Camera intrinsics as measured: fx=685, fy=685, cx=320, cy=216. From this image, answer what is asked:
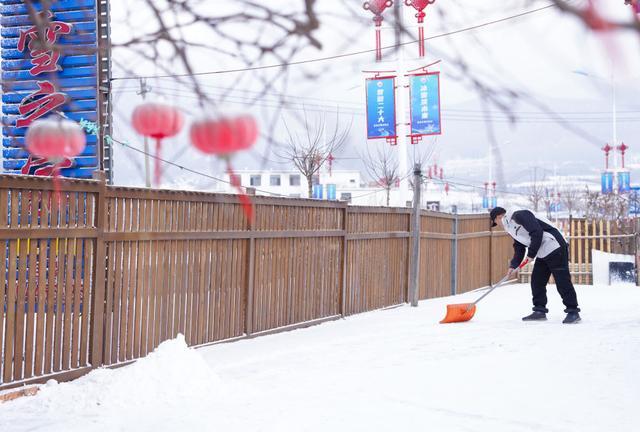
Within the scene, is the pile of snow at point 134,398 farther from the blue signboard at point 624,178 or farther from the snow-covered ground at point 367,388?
the blue signboard at point 624,178

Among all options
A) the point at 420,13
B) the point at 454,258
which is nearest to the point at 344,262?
the point at 454,258

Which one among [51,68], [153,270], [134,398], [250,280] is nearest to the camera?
Result: [51,68]

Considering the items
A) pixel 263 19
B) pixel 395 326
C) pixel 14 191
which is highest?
pixel 263 19

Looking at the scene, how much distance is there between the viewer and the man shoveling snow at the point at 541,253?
24.7 feet

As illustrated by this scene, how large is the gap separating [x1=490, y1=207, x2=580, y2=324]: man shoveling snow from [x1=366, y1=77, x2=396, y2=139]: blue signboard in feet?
18.9

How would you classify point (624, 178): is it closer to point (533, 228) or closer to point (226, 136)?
point (226, 136)

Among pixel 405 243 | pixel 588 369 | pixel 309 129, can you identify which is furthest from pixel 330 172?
pixel 405 243

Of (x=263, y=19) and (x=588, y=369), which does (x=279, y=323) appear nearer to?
(x=588, y=369)

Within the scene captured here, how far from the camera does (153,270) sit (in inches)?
233

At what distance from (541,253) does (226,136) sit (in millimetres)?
7268

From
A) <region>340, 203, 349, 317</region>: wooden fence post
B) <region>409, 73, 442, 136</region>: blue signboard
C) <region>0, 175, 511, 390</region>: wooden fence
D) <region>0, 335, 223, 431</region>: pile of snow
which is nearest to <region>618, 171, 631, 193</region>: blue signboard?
<region>409, 73, 442, 136</region>: blue signboard

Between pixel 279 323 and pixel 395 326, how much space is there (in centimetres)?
138

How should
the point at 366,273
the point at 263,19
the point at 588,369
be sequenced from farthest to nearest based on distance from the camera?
the point at 366,273 < the point at 588,369 < the point at 263,19

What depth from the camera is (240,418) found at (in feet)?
13.5
